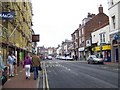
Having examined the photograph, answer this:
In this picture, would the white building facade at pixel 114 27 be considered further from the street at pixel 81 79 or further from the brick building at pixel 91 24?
the brick building at pixel 91 24

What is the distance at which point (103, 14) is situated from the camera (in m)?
77.6

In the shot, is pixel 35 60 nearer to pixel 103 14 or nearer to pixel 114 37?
pixel 114 37

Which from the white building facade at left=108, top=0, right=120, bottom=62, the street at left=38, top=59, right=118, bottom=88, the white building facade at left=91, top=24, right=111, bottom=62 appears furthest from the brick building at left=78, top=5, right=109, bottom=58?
the street at left=38, top=59, right=118, bottom=88

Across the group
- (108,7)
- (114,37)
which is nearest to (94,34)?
(108,7)

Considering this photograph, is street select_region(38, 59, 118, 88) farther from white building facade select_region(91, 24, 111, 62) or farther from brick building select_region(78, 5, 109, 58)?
brick building select_region(78, 5, 109, 58)

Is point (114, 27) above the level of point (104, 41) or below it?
above

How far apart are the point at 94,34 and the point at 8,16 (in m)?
44.5

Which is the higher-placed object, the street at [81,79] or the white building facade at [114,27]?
the white building facade at [114,27]

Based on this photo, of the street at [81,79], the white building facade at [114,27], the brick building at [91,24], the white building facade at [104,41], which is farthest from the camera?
the brick building at [91,24]

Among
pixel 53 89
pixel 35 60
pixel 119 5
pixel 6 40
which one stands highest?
pixel 119 5

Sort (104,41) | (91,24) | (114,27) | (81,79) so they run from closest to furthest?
(81,79) < (114,27) < (104,41) < (91,24)

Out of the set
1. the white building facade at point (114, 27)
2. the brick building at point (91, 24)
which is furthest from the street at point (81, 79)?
the brick building at point (91, 24)

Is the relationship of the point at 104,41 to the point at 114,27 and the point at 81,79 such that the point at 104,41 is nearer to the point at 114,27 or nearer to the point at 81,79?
the point at 114,27

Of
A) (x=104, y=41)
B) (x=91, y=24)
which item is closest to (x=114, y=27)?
(x=104, y=41)
